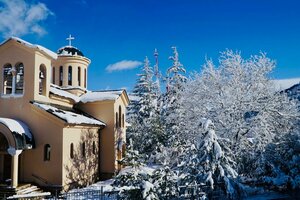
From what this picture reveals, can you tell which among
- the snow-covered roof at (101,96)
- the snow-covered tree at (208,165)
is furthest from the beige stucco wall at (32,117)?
the snow-covered tree at (208,165)

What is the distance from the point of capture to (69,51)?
30.7 m

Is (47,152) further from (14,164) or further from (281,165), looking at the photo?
(281,165)

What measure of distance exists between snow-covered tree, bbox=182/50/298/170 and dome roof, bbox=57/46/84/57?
12.1 m

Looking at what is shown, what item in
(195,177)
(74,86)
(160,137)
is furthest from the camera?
(160,137)

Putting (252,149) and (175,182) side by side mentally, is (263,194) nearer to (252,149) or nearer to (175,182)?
(252,149)

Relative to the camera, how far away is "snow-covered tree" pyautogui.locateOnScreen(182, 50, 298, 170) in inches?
874

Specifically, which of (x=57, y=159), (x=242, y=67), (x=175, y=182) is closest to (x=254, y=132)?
(x=242, y=67)

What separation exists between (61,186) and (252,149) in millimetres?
12975

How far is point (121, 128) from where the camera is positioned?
28.0 m

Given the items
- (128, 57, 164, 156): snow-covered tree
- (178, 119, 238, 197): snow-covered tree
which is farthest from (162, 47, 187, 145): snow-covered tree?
(178, 119, 238, 197): snow-covered tree

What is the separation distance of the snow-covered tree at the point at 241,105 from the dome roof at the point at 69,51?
12.1m

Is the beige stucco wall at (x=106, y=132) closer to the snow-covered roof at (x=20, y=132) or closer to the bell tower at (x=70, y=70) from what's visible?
the bell tower at (x=70, y=70)

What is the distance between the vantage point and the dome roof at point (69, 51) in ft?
99.3

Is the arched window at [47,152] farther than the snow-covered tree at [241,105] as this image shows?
No
